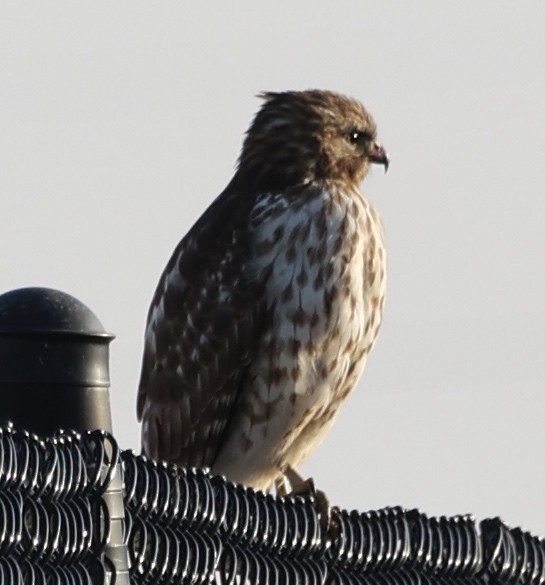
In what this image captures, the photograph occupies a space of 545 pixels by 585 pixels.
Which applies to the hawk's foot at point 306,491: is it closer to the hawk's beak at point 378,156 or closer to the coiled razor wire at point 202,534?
the coiled razor wire at point 202,534

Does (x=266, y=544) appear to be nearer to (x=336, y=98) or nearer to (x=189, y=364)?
(x=189, y=364)

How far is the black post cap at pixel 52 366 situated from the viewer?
13.9 ft

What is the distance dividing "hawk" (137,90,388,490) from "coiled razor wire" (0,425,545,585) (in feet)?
7.84

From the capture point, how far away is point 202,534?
15.0ft

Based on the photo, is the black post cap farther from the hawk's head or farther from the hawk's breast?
the hawk's head

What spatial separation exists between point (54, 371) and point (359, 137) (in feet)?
16.6

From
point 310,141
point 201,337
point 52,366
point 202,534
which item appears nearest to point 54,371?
point 52,366

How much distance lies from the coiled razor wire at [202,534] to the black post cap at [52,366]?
0.34 ft

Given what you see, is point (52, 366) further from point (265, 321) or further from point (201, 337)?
point (201, 337)

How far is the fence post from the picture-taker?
424cm

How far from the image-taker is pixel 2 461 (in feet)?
12.3

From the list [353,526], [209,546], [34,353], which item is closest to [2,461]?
[34,353]

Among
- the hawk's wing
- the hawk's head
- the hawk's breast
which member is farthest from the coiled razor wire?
the hawk's head

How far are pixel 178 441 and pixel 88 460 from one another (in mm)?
4475
